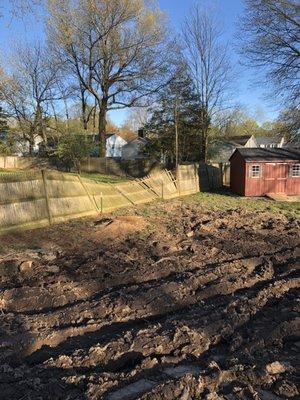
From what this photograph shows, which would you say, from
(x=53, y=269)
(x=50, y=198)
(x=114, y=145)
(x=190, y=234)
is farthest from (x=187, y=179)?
(x=114, y=145)

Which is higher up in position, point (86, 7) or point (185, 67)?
point (86, 7)

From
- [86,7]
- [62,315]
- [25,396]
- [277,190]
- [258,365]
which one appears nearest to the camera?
[25,396]

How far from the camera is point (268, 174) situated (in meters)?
32.0

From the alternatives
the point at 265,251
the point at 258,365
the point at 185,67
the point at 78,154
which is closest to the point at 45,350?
the point at 258,365

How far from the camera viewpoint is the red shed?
31.6m

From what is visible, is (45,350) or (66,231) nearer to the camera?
(45,350)

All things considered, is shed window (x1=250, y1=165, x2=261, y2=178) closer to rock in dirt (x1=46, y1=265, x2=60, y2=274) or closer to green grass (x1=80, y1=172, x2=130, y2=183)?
green grass (x1=80, y1=172, x2=130, y2=183)

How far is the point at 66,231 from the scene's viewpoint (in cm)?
1386

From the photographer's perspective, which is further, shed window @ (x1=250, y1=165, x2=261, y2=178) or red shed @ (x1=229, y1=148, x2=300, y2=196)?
shed window @ (x1=250, y1=165, x2=261, y2=178)

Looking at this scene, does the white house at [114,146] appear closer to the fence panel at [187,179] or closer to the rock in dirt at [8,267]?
the fence panel at [187,179]

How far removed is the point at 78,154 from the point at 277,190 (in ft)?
64.3

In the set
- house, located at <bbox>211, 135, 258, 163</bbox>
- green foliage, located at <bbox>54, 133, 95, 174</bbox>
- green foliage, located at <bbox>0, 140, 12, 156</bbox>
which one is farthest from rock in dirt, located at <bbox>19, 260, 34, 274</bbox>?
green foliage, located at <bbox>0, 140, 12, 156</bbox>

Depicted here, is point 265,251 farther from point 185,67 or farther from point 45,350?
point 185,67

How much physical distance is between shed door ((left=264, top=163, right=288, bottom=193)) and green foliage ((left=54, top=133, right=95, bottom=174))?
18.3m
